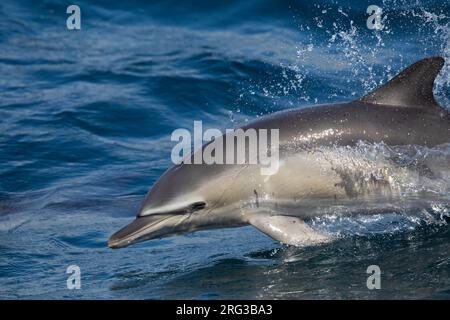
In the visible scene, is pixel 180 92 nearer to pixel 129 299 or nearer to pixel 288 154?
pixel 288 154

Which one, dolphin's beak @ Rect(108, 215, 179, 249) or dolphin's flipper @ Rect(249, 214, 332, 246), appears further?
dolphin's flipper @ Rect(249, 214, 332, 246)

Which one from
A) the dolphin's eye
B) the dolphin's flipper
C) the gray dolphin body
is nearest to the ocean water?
the dolphin's flipper

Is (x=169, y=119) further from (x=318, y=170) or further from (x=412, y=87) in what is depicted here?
(x=412, y=87)

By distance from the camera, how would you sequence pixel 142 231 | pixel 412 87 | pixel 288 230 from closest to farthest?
1. pixel 142 231
2. pixel 288 230
3. pixel 412 87

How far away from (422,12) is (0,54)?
25.2 ft

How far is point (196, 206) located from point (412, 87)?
2233mm

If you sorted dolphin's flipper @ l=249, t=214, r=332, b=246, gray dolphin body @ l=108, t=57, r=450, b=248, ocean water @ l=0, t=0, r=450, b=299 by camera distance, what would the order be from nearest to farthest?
ocean water @ l=0, t=0, r=450, b=299
dolphin's flipper @ l=249, t=214, r=332, b=246
gray dolphin body @ l=108, t=57, r=450, b=248

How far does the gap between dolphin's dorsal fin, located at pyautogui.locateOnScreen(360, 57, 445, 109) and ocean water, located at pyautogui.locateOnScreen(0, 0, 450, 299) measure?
58 centimetres

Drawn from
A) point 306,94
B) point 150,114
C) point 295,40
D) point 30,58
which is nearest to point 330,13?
point 295,40

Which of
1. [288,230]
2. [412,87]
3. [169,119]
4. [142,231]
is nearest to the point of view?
[142,231]

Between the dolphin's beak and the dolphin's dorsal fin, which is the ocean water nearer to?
the dolphin's beak

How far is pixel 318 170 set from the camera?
26.1 ft

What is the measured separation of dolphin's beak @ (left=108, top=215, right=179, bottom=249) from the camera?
7.60 meters

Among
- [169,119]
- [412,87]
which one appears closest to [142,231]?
[412,87]
